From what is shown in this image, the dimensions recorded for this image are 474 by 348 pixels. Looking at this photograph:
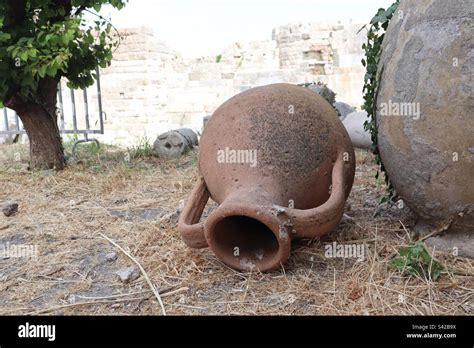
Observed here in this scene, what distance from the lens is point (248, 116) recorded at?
2311mm

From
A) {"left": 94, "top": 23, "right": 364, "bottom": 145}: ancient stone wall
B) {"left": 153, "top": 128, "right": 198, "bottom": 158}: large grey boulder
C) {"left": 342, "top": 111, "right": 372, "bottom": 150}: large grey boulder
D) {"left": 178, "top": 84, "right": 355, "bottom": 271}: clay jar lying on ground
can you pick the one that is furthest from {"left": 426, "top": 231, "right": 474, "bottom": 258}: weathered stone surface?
{"left": 94, "top": 23, "right": 364, "bottom": 145}: ancient stone wall

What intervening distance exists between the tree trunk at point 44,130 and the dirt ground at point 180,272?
129cm

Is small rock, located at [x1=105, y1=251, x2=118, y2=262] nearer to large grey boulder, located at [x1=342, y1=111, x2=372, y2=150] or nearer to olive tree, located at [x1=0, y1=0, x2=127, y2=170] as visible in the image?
olive tree, located at [x1=0, y1=0, x2=127, y2=170]

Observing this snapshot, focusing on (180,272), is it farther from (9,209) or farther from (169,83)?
(169,83)

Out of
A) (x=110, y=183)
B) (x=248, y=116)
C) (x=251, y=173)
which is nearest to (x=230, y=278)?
→ (x=251, y=173)

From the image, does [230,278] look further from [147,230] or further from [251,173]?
[147,230]

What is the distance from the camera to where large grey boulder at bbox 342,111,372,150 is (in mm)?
5648

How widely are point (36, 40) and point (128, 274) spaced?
2.92 meters

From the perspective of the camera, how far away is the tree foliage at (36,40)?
13.1ft

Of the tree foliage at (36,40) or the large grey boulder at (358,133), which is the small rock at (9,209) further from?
the large grey boulder at (358,133)

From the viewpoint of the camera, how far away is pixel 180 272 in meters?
2.19

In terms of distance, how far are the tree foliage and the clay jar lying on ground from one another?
2341 mm

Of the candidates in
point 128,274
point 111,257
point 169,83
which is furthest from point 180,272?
point 169,83

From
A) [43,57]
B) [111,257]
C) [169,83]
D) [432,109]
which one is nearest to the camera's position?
[432,109]
